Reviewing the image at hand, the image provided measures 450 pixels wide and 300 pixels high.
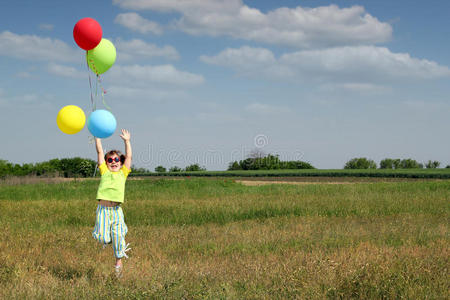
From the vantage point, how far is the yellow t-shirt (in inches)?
234

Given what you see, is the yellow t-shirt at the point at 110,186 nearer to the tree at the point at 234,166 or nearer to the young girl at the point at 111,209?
the young girl at the point at 111,209

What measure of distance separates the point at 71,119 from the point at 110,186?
4.56ft

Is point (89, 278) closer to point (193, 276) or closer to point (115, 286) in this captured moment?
point (115, 286)

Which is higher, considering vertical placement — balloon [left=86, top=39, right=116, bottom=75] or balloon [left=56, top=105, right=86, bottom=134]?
balloon [left=86, top=39, right=116, bottom=75]

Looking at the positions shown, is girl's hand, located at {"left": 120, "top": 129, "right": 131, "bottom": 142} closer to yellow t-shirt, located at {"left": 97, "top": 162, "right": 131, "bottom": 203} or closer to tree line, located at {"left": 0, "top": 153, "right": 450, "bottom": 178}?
yellow t-shirt, located at {"left": 97, "top": 162, "right": 131, "bottom": 203}

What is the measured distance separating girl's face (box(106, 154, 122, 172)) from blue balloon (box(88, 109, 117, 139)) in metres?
0.42

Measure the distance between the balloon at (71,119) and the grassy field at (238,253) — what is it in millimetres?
2095

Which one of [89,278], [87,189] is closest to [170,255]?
[89,278]

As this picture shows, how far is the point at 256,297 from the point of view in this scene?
4.83 metres

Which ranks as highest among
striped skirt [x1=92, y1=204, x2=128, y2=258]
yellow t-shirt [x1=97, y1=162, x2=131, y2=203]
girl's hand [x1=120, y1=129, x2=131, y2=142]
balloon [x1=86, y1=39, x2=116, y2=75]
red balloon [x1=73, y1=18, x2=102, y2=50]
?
red balloon [x1=73, y1=18, x2=102, y2=50]

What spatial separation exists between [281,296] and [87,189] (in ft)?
61.0

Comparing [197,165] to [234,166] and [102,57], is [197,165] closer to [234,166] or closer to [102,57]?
[234,166]

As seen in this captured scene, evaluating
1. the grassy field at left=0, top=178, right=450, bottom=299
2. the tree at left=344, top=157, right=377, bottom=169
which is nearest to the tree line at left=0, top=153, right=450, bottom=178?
the tree at left=344, top=157, right=377, bottom=169

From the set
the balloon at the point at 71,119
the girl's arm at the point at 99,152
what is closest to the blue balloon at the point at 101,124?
the girl's arm at the point at 99,152
